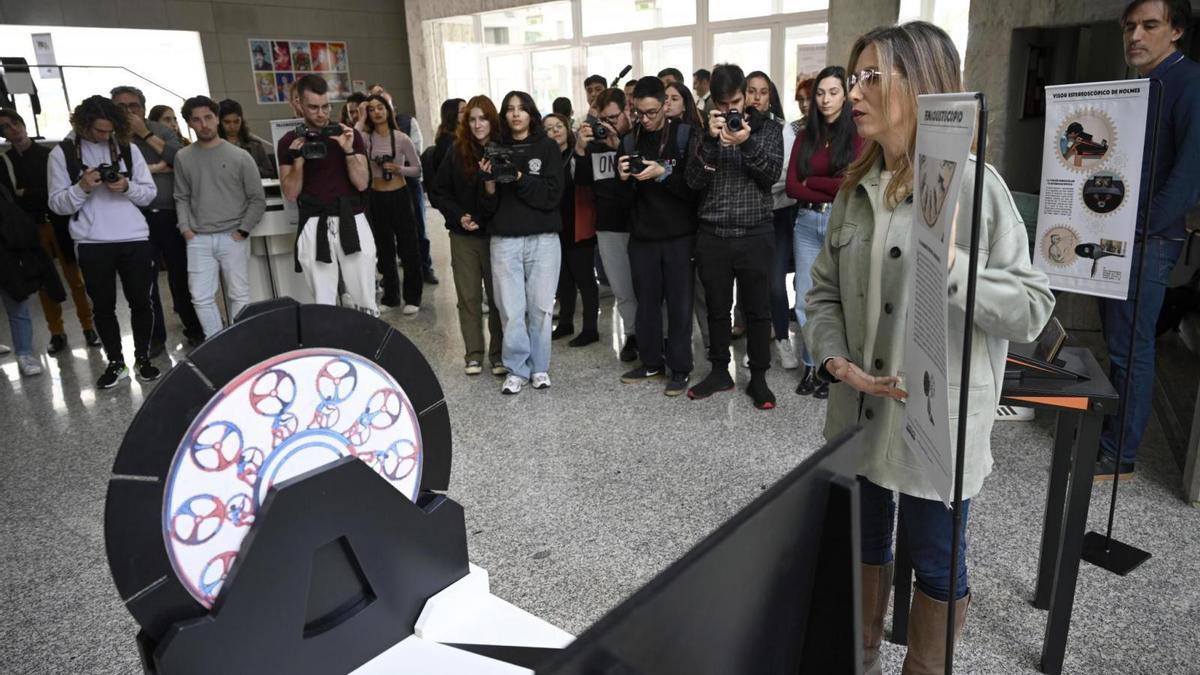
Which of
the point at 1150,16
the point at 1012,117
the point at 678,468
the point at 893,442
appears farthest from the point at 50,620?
the point at 1012,117

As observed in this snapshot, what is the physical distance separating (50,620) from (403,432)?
6.11 ft

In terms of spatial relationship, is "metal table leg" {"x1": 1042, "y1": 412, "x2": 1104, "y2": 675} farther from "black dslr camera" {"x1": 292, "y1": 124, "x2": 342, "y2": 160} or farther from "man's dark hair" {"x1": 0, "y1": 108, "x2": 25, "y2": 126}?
"man's dark hair" {"x1": 0, "y1": 108, "x2": 25, "y2": 126}

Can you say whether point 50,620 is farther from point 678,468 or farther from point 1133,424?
point 1133,424

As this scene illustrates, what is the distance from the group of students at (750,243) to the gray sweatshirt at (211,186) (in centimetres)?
121

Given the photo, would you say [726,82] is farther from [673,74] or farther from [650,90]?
[673,74]

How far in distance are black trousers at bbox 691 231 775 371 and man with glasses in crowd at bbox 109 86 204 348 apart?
324cm

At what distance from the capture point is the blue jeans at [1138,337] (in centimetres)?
279

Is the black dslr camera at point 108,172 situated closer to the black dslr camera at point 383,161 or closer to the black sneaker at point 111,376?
the black sneaker at point 111,376

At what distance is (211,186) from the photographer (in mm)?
4500

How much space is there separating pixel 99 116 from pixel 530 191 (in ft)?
7.42

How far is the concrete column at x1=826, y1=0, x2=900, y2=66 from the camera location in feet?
25.0

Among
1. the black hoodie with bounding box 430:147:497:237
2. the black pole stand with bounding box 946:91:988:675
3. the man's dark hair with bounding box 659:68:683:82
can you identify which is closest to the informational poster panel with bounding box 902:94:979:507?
the black pole stand with bounding box 946:91:988:675

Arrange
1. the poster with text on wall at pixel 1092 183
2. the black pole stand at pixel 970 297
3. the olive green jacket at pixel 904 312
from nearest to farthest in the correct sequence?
the black pole stand at pixel 970 297
the olive green jacket at pixel 904 312
the poster with text on wall at pixel 1092 183

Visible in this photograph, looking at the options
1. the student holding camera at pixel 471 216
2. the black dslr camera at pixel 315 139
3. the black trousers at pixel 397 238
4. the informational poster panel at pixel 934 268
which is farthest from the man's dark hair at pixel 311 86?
the informational poster panel at pixel 934 268
